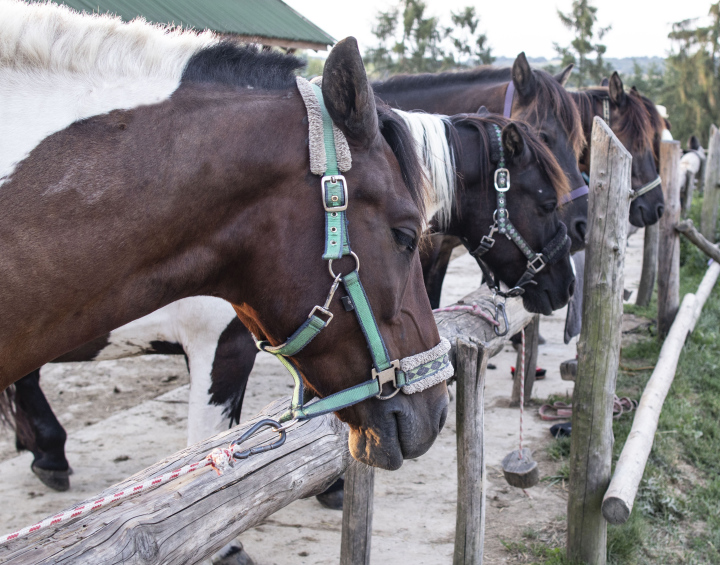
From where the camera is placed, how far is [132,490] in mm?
1510

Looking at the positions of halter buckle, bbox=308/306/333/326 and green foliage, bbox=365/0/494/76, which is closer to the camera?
halter buckle, bbox=308/306/333/326

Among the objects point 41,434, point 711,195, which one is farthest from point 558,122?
point 711,195

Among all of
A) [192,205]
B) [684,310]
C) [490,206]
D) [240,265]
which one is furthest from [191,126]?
[684,310]

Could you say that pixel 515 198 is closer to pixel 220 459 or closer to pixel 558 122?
pixel 558 122

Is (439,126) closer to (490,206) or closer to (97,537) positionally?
(490,206)

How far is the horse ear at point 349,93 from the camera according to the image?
134cm

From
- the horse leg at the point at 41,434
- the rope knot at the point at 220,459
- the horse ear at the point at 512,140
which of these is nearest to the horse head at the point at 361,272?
the rope knot at the point at 220,459

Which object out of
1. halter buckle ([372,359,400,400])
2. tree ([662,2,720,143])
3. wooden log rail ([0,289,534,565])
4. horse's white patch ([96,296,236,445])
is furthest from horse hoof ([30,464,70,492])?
tree ([662,2,720,143])

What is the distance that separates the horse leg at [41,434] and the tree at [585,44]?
1168 inches

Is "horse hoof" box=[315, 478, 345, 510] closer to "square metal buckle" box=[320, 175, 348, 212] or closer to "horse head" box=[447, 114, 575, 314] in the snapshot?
"horse head" box=[447, 114, 575, 314]

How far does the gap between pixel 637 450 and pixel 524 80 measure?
249 cm

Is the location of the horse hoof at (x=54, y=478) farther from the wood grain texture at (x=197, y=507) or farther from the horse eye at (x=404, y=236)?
the horse eye at (x=404, y=236)

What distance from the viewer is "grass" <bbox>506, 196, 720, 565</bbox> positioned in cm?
304

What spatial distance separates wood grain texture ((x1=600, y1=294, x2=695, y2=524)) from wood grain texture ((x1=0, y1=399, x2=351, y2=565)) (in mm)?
1179
